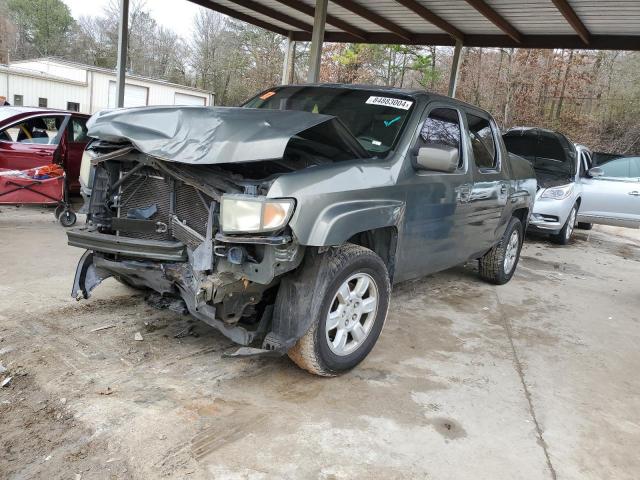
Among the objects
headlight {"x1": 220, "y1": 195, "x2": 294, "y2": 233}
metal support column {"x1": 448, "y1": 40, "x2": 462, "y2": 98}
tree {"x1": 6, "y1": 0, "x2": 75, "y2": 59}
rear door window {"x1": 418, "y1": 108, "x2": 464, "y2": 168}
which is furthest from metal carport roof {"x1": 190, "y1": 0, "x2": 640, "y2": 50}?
tree {"x1": 6, "y1": 0, "x2": 75, "y2": 59}

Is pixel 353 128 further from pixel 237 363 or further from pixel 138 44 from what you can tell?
pixel 138 44

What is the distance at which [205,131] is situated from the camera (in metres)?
3.02

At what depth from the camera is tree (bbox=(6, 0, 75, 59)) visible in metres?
51.3

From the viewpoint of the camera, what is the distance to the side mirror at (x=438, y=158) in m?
3.55

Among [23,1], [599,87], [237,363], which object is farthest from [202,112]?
[23,1]

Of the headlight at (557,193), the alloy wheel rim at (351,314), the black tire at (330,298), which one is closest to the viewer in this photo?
the black tire at (330,298)

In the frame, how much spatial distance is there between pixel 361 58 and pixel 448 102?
25.8m

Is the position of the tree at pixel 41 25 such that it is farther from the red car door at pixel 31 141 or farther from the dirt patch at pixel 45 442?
the dirt patch at pixel 45 442

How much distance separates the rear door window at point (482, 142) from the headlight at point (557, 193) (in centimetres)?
431

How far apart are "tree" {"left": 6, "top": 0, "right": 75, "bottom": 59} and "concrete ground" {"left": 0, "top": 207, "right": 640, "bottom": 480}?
5569cm

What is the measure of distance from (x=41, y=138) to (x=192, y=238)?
227 inches

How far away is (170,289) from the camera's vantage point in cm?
320

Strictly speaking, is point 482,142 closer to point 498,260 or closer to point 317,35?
point 498,260

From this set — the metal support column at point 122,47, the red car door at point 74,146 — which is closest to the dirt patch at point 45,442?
the red car door at point 74,146
